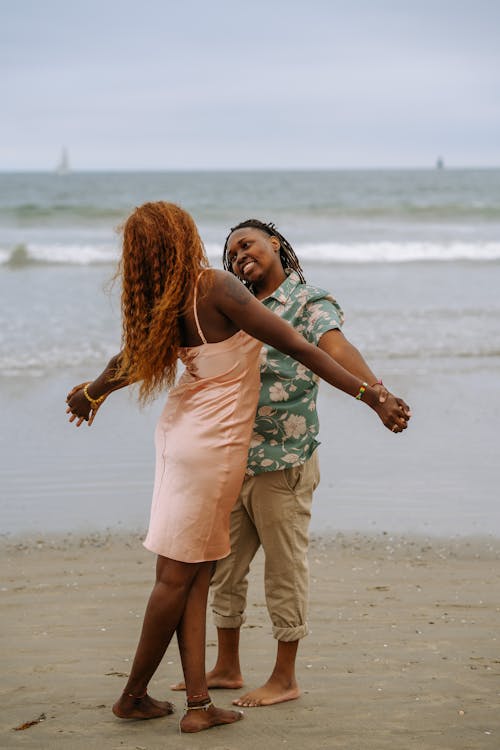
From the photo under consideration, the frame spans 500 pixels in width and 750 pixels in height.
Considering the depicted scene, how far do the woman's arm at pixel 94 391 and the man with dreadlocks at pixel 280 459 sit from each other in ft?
1.52

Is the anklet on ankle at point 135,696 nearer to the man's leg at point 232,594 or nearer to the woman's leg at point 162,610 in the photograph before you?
the woman's leg at point 162,610

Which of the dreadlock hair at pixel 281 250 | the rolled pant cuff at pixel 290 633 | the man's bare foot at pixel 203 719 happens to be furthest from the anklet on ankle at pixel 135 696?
the dreadlock hair at pixel 281 250

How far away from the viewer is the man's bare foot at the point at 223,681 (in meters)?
3.51

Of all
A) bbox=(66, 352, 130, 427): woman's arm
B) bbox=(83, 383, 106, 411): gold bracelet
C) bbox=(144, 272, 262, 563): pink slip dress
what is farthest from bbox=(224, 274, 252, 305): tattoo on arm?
bbox=(83, 383, 106, 411): gold bracelet

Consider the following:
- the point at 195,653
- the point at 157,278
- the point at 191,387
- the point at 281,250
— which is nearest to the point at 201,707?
the point at 195,653

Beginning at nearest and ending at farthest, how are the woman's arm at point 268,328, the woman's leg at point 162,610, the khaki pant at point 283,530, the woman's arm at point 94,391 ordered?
the woman's arm at point 268,328
the woman's leg at point 162,610
the woman's arm at point 94,391
the khaki pant at point 283,530

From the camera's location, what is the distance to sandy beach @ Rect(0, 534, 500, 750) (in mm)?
3139

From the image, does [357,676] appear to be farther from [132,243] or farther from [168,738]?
[132,243]

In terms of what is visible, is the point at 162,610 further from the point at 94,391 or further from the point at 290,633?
the point at 94,391

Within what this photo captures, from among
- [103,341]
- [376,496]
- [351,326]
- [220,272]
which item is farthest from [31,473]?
[351,326]

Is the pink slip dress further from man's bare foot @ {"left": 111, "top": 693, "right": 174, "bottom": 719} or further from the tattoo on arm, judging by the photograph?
man's bare foot @ {"left": 111, "top": 693, "right": 174, "bottom": 719}

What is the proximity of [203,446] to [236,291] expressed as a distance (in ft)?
1.52

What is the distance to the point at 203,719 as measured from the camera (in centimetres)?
314

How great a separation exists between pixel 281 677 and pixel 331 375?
1.09m
